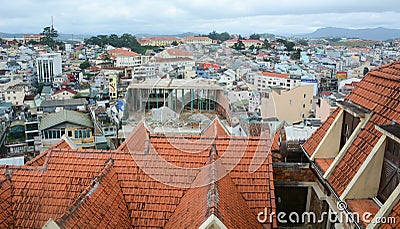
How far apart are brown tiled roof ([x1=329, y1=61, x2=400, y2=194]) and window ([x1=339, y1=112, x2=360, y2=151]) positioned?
326 mm

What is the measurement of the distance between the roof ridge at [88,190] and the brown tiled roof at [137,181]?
2cm

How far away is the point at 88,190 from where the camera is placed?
19.9 ft

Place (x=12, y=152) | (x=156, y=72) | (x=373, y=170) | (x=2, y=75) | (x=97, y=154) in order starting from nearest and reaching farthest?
(x=373, y=170) < (x=97, y=154) < (x=156, y=72) < (x=12, y=152) < (x=2, y=75)

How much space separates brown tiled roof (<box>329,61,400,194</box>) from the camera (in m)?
5.95

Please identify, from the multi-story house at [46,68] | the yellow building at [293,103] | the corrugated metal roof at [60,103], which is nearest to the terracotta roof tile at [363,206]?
the yellow building at [293,103]

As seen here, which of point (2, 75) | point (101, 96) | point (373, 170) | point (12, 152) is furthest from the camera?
point (2, 75)

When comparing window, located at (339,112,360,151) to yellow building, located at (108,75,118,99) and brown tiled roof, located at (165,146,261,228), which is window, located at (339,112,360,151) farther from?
yellow building, located at (108,75,118,99)

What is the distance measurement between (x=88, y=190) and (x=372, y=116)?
5385 mm

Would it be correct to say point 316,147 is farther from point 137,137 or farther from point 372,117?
point 137,137

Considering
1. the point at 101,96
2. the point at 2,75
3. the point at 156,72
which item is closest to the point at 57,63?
the point at 2,75

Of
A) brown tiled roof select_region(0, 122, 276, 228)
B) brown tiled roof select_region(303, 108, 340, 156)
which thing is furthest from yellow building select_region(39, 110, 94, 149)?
brown tiled roof select_region(303, 108, 340, 156)

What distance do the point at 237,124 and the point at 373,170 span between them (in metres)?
4.59

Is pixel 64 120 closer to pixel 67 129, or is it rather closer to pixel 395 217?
pixel 67 129

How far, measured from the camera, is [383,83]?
22.4 ft
